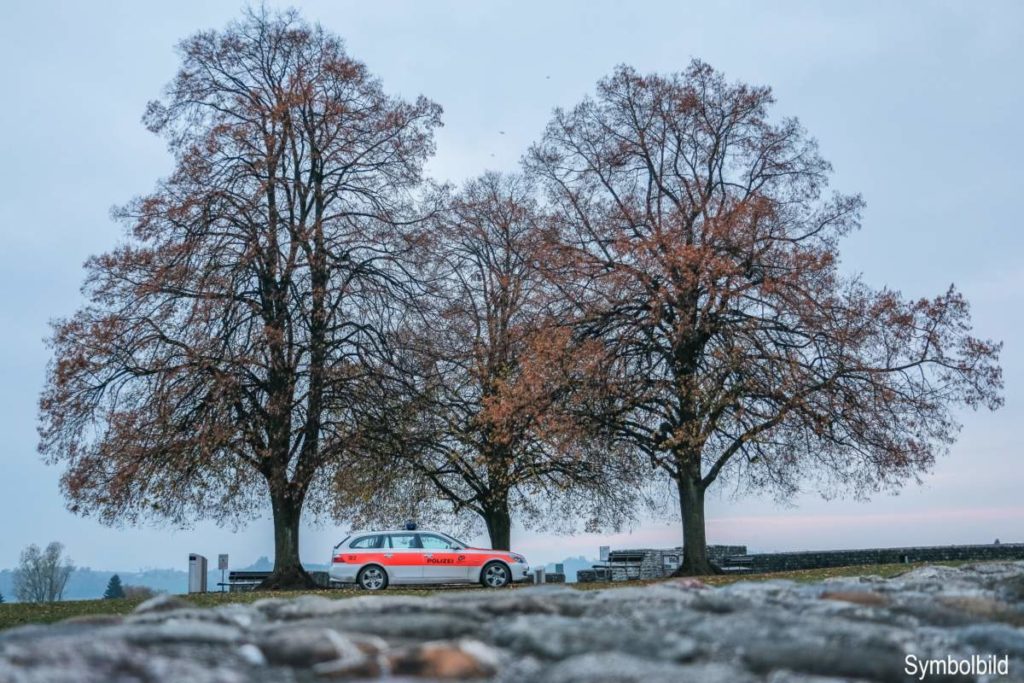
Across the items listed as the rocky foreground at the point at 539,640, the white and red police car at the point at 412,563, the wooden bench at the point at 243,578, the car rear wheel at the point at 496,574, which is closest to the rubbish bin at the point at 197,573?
the wooden bench at the point at 243,578

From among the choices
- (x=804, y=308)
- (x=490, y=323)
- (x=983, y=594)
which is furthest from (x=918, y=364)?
(x=983, y=594)

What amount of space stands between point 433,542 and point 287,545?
4255 mm

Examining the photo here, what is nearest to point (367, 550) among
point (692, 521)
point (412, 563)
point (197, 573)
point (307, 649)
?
point (412, 563)

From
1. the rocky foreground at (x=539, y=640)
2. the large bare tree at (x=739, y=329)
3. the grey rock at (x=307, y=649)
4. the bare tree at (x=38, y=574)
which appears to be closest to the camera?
the rocky foreground at (x=539, y=640)

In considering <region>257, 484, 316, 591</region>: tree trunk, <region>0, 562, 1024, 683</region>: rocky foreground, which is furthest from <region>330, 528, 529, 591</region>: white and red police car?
<region>0, 562, 1024, 683</region>: rocky foreground

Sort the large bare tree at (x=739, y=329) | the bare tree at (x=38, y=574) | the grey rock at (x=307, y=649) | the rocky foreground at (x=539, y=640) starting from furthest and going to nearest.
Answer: the bare tree at (x=38, y=574), the large bare tree at (x=739, y=329), the grey rock at (x=307, y=649), the rocky foreground at (x=539, y=640)

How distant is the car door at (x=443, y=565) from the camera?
2595cm

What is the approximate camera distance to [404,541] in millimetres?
26062

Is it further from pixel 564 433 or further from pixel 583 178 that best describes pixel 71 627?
pixel 583 178

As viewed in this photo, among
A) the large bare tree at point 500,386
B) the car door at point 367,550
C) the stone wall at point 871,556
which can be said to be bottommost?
the stone wall at point 871,556

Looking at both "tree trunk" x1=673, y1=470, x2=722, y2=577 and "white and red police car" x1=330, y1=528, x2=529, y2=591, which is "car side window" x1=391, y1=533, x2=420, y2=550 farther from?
"tree trunk" x1=673, y1=470, x2=722, y2=577

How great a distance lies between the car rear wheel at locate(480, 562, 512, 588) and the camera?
85.1 feet

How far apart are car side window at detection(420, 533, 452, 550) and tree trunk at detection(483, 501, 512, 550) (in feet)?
20.3

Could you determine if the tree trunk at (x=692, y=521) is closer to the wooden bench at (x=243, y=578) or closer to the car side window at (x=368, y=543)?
the car side window at (x=368, y=543)
